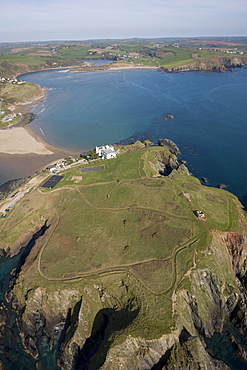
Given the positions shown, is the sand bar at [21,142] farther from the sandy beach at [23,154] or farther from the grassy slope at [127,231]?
the grassy slope at [127,231]

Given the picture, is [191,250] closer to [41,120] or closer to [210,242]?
[210,242]

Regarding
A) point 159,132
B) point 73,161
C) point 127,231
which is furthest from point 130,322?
point 159,132

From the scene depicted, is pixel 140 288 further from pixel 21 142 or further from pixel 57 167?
pixel 21 142

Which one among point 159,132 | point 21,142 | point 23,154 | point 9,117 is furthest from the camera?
point 9,117

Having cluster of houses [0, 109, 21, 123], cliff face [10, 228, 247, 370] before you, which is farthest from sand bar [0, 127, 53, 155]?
cliff face [10, 228, 247, 370]

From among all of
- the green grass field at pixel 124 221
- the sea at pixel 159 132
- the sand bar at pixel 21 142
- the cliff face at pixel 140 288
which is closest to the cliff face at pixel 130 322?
the cliff face at pixel 140 288

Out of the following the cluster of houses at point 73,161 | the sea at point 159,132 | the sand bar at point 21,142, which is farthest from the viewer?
the sand bar at point 21,142

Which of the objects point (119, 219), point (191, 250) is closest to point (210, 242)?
point (191, 250)
